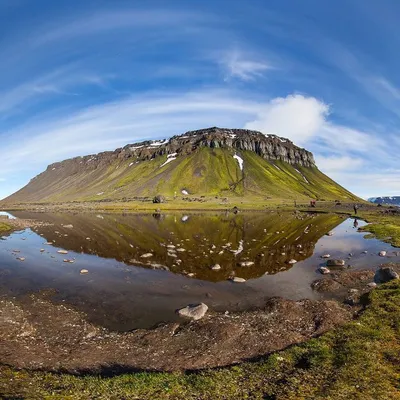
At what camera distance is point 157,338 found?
71.4 feet

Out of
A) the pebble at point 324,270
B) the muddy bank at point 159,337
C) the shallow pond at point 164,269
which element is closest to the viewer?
the muddy bank at point 159,337

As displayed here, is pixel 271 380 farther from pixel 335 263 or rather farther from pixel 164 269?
pixel 335 263

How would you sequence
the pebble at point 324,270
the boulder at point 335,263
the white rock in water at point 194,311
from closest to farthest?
1. the white rock in water at point 194,311
2. the pebble at point 324,270
3. the boulder at point 335,263

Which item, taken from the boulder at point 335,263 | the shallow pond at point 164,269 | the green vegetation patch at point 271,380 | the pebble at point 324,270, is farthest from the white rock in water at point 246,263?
the green vegetation patch at point 271,380

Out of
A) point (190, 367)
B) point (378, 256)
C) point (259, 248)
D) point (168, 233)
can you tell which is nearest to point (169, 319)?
point (190, 367)

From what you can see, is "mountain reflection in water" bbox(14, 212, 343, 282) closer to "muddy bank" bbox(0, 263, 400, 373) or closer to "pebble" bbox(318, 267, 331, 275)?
"pebble" bbox(318, 267, 331, 275)

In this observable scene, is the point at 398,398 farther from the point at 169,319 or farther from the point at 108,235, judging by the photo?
the point at 108,235

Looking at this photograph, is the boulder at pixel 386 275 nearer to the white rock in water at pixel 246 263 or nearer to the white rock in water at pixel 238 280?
the white rock in water at pixel 238 280

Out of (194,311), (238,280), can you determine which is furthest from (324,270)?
(194,311)

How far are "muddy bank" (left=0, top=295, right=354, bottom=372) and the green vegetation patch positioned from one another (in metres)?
2.03

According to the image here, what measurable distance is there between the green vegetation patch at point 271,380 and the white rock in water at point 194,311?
27.5ft

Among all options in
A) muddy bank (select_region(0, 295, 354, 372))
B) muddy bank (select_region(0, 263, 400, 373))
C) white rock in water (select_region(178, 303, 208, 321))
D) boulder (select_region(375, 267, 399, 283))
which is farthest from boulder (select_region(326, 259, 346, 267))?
white rock in water (select_region(178, 303, 208, 321))

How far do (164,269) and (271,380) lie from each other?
2776 cm

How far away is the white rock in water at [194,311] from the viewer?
25.4 m
